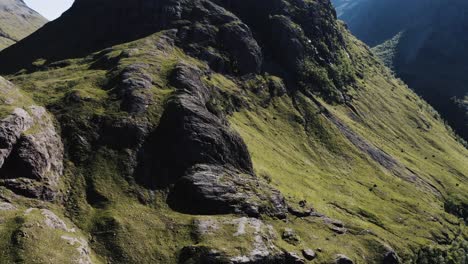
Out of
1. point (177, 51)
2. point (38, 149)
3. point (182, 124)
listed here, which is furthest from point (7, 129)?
point (177, 51)

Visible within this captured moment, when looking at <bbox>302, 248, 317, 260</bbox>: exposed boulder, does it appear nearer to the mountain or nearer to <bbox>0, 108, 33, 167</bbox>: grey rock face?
the mountain

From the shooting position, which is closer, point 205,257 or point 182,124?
point 205,257

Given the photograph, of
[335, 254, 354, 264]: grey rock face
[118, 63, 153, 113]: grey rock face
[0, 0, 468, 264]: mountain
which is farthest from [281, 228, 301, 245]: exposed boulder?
[118, 63, 153, 113]: grey rock face

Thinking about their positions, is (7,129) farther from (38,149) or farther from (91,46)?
(91,46)

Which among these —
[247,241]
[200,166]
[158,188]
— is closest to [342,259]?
[247,241]

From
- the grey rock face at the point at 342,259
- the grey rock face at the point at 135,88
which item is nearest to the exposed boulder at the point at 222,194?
the grey rock face at the point at 342,259

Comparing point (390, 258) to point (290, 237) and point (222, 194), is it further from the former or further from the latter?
point (222, 194)

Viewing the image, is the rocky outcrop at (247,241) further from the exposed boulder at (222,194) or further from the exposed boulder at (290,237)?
the exposed boulder at (222,194)
